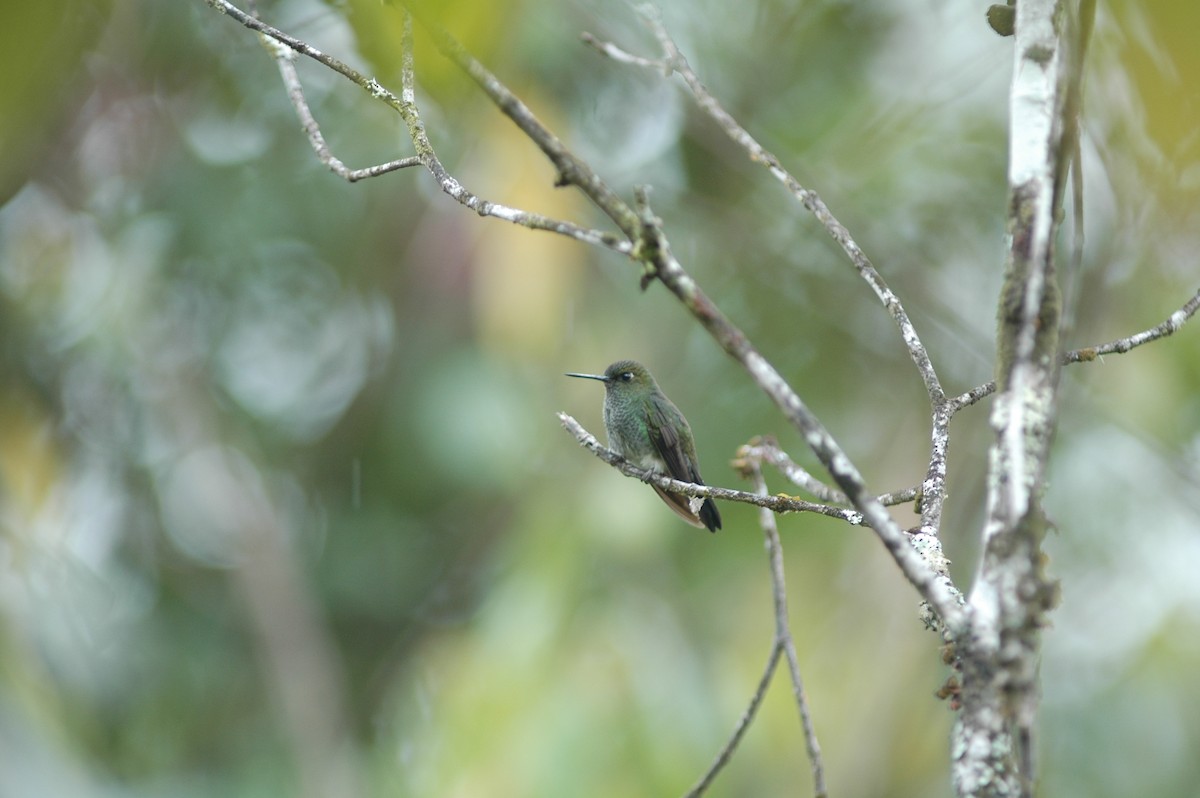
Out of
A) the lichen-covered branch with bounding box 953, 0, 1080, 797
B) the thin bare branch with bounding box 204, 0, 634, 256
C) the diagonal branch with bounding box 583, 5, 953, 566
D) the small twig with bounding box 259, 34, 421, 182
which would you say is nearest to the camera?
the lichen-covered branch with bounding box 953, 0, 1080, 797

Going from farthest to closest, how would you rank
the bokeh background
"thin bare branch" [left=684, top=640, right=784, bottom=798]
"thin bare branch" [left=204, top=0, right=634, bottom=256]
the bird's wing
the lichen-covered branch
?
the bokeh background → the bird's wing → "thin bare branch" [left=684, top=640, right=784, bottom=798] → "thin bare branch" [left=204, top=0, right=634, bottom=256] → the lichen-covered branch

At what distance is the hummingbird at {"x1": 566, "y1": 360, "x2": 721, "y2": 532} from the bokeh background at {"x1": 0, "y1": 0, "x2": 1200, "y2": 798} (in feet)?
3.30

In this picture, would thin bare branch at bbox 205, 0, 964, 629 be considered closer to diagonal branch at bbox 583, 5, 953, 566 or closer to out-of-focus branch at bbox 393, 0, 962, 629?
out-of-focus branch at bbox 393, 0, 962, 629

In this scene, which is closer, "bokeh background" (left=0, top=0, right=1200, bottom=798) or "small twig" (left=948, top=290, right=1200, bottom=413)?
"small twig" (left=948, top=290, right=1200, bottom=413)

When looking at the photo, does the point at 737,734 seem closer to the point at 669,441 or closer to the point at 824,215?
the point at 824,215

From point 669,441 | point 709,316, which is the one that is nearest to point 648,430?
point 669,441

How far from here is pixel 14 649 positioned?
20.7ft

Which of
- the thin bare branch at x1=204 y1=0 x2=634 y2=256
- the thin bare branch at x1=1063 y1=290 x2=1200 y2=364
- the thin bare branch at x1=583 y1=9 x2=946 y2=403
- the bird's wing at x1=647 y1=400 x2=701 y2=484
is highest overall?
the bird's wing at x1=647 y1=400 x2=701 y2=484

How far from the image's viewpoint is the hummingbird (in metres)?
5.39

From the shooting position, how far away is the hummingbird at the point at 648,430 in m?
5.39

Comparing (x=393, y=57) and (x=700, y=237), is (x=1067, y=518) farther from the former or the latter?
(x=393, y=57)

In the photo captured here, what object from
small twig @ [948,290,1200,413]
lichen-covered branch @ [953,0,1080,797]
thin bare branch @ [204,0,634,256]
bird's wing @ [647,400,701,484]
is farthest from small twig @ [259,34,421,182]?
bird's wing @ [647,400,701,484]

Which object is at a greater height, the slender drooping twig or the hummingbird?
the hummingbird

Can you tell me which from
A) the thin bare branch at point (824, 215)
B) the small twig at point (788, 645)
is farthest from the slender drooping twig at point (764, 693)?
the thin bare branch at point (824, 215)
